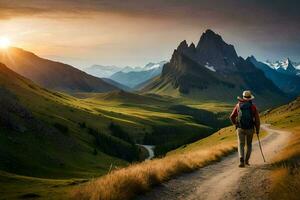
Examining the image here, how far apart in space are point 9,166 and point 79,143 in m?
54.9

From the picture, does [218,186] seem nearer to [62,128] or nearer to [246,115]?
[246,115]

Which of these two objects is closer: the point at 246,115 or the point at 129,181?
the point at 129,181

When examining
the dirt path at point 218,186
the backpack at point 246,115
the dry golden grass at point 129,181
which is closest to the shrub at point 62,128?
the backpack at point 246,115

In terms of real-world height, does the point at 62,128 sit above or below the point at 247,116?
above

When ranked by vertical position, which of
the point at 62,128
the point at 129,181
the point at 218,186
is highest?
the point at 62,128

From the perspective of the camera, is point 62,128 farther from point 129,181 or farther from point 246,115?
point 129,181

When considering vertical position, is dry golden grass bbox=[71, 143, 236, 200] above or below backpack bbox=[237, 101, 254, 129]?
below

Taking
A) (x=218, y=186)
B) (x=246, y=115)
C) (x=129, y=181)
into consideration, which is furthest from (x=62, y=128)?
(x=129, y=181)

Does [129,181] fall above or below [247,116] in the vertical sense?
below

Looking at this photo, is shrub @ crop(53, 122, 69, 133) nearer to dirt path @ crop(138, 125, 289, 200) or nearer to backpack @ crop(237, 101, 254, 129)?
backpack @ crop(237, 101, 254, 129)

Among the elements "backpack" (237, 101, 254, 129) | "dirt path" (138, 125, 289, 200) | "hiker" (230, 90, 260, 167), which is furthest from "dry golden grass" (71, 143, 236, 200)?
"backpack" (237, 101, 254, 129)

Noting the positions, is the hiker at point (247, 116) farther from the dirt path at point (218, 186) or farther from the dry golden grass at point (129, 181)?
the dry golden grass at point (129, 181)

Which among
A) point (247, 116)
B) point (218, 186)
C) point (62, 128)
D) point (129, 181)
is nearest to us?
point (129, 181)

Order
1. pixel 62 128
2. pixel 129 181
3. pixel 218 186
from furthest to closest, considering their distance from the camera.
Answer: pixel 62 128 → pixel 218 186 → pixel 129 181
